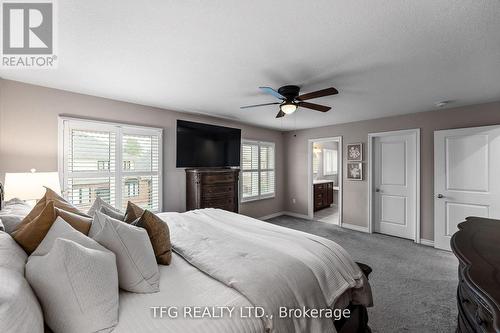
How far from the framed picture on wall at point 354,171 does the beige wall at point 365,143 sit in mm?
123

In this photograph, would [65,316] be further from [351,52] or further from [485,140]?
[485,140]

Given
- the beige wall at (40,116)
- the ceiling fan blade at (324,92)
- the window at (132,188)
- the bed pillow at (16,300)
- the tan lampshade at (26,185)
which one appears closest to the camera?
the bed pillow at (16,300)

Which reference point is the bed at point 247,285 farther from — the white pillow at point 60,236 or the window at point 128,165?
the window at point 128,165

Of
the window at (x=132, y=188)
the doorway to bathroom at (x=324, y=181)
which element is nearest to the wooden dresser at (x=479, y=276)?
the window at (x=132, y=188)

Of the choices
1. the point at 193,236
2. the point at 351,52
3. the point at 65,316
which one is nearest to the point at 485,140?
the point at 351,52

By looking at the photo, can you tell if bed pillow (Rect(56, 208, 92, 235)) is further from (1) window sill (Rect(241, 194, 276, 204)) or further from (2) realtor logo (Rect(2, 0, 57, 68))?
(1) window sill (Rect(241, 194, 276, 204))

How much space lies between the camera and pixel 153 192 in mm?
3648

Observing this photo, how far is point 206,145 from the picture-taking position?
421 centimetres

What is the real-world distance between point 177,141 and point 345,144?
3638 mm

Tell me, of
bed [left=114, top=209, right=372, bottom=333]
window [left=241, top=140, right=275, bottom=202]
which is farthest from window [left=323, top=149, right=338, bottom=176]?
bed [left=114, top=209, right=372, bottom=333]

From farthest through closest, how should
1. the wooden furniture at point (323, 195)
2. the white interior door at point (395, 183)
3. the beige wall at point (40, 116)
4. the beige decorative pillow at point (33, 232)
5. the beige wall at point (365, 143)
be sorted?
1. the wooden furniture at point (323, 195)
2. the white interior door at point (395, 183)
3. the beige wall at point (365, 143)
4. the beige wall at point (40, 116)
5. the beige decorative pillow at point (33, 232)

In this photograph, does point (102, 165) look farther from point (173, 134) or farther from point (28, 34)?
point (28, 34)

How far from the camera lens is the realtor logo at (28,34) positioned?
144 centimetres

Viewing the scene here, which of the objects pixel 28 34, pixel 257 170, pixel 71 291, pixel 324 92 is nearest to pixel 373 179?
pixel 257 170
